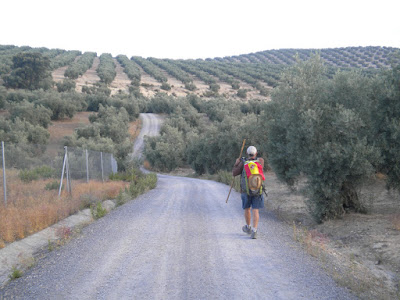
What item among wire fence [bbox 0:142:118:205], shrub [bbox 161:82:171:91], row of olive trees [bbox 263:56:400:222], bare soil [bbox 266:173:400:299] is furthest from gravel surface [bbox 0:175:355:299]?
shrub [bbox 161:82:171:91]

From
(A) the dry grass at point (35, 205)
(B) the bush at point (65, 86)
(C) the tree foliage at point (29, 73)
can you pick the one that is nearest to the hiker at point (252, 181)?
(A) the dry grass at point (35, 205)

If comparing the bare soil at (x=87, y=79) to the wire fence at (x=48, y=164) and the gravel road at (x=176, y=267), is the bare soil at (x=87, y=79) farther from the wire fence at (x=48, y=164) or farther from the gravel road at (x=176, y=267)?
the gravel road at (x=176, y=267)

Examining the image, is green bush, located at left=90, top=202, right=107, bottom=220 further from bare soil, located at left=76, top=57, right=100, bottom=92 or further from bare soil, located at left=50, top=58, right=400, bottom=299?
bare soil, located at left=76, top=57, right=100, bottom=92

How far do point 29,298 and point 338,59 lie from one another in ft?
365

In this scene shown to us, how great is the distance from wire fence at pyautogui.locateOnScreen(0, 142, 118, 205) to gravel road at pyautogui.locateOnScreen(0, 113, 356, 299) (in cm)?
566

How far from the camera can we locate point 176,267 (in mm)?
5793

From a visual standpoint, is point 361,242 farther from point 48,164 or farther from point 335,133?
point 48,164

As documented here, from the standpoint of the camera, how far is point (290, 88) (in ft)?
Result: 38.9

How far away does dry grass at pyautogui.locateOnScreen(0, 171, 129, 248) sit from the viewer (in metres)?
7.77

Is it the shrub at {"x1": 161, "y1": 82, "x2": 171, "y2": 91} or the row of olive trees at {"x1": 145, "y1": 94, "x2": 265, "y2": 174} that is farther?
the shrub at {"x1": 161, "y1": 82, "x2": 171, "y2": 91}

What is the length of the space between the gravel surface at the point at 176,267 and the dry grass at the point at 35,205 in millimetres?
1020

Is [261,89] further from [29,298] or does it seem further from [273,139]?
[29,298]

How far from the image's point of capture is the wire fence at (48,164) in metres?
13.7

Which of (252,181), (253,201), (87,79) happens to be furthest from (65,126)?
(252,181)
